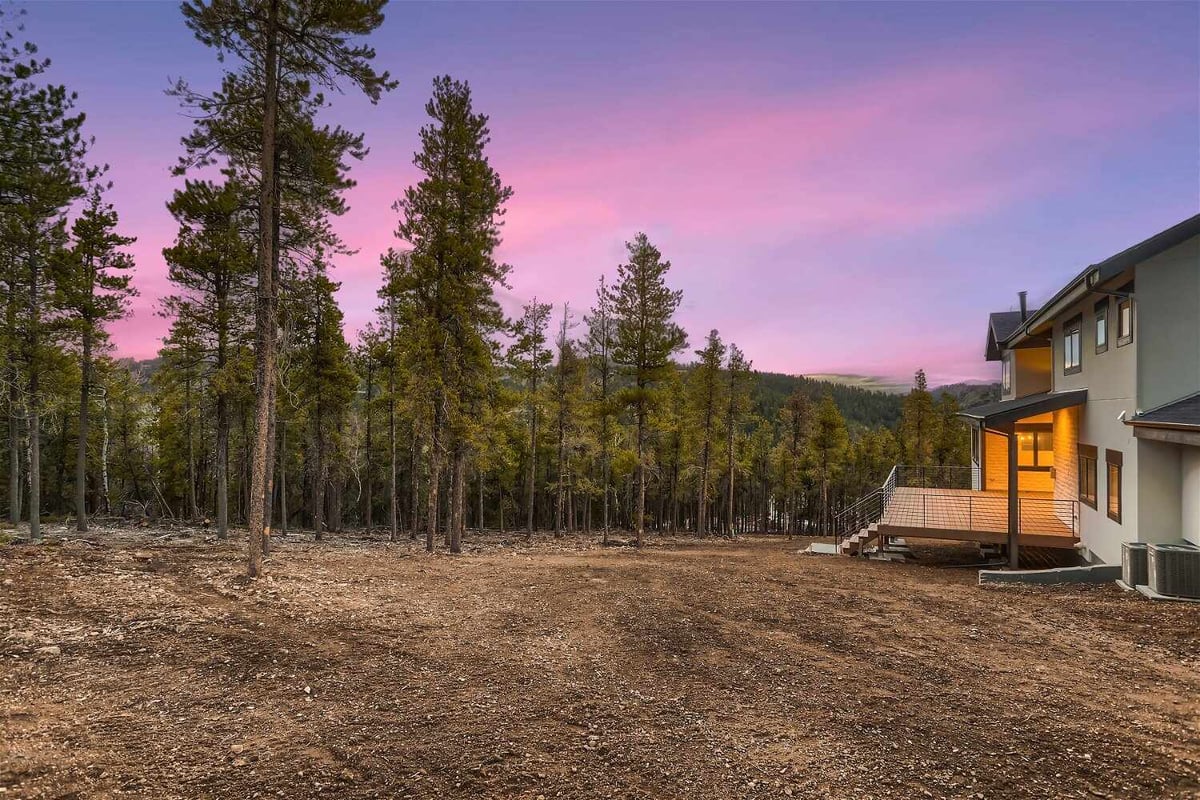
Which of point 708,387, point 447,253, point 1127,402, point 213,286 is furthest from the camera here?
point 708,387

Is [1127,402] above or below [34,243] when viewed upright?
below

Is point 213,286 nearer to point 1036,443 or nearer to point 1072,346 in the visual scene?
point 1072,346

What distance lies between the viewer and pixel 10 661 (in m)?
6.23

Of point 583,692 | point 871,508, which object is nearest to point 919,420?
point 871,508

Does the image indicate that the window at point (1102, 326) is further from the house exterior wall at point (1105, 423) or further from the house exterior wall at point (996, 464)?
the house exterior wall at point (996, 464)

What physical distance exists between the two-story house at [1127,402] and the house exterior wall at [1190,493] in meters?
0.02

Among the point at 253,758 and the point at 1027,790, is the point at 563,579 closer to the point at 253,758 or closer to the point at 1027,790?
the point at 253,758

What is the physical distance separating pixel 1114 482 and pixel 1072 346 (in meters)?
5.33

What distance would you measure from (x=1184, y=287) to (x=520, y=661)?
50.2ft

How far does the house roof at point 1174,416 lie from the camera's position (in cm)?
936

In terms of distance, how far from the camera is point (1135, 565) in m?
10.4

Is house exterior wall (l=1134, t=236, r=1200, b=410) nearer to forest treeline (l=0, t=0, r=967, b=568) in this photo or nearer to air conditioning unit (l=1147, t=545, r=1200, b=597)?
air conditioning unit (l=1147, t=545, r=1200, b=597)

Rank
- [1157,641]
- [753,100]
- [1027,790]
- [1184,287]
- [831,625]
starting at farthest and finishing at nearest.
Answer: [753,100] → [1184,287] → [831,625] → [1157,641] → [1027,790]

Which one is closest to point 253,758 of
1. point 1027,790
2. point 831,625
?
point 1027,790
